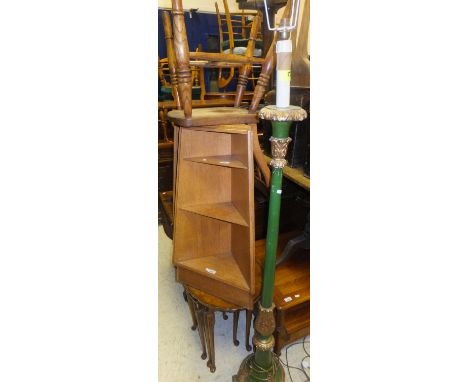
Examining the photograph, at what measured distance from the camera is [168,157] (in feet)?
11.3

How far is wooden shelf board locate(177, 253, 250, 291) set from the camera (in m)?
1.47

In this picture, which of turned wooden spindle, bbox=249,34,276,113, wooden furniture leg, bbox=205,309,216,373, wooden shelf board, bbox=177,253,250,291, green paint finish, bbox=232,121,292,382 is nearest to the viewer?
green paint finish, bbox=232,121,292,382

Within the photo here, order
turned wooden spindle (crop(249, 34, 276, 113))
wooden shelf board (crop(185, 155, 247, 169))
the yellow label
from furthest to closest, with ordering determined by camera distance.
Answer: wooden shelf board (crop(185, 155, 247, 169))
turned wooden spindle (crop(249, 34, 276, 113))
the yellow label

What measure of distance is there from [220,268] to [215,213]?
11.5 inches

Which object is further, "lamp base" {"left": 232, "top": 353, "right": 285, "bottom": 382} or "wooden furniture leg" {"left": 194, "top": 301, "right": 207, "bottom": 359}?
"wooden furniture leg" {"left": 194, "top": 301, "right": 207, "bottom": 359}

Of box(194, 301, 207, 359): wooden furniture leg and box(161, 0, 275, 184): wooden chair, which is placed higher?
box(161, 0, 275, 184): wooden chair

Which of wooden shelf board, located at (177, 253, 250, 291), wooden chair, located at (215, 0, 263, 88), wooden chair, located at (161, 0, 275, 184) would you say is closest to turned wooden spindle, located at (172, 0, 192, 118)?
wooden chair, located at (161, 0, 275, 184)

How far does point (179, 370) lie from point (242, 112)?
1326 mm

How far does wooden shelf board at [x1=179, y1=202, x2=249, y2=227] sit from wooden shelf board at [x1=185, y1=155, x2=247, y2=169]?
0.21 m

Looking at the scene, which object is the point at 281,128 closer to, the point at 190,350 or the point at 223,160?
the point at 223,160

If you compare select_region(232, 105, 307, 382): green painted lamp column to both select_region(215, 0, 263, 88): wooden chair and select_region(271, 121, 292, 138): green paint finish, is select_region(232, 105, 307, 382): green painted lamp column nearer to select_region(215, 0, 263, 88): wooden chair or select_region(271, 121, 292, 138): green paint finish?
select_region(271, 121, 292, 138): green paint finish
